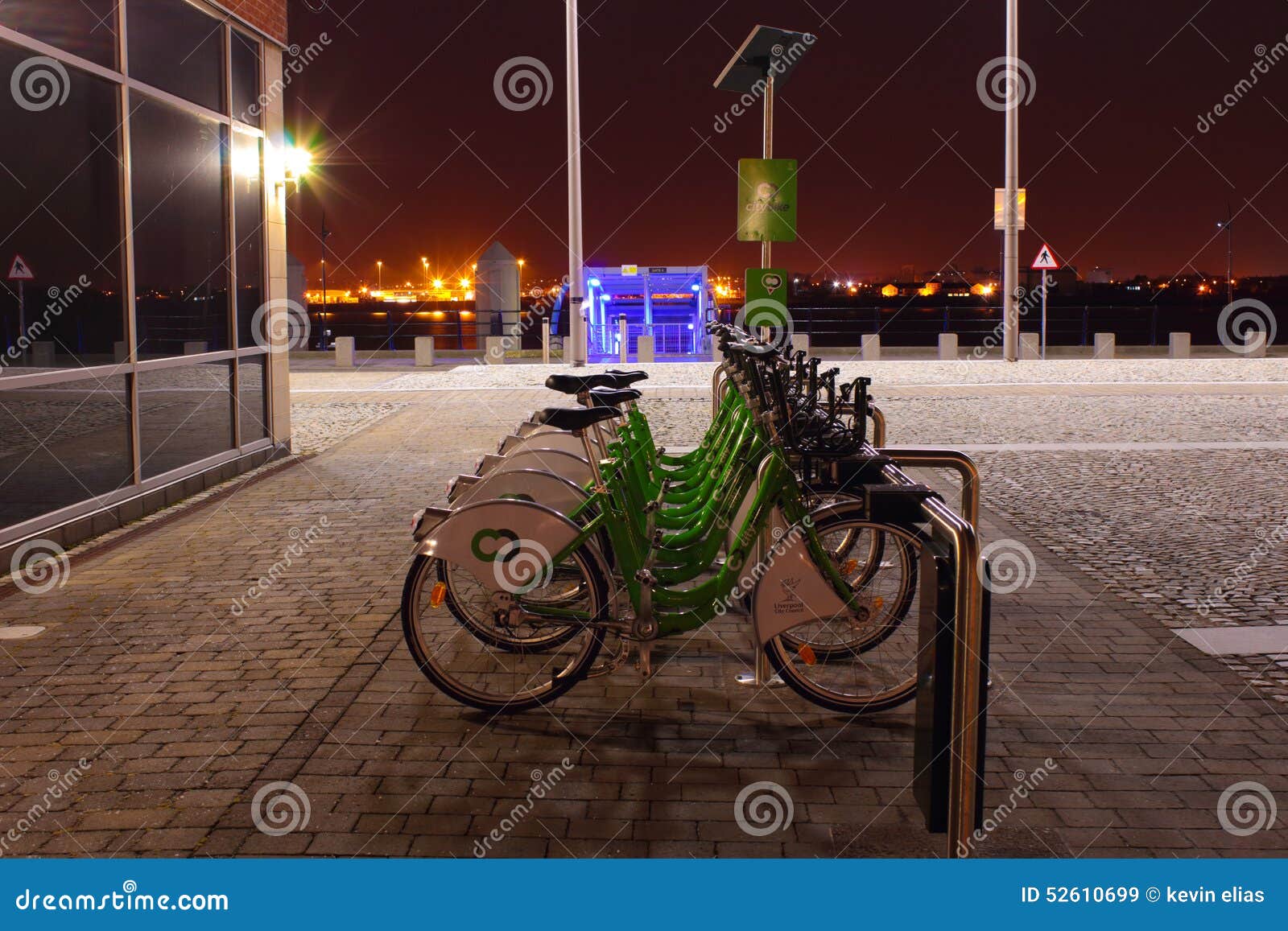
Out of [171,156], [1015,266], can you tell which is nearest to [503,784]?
[171,156]

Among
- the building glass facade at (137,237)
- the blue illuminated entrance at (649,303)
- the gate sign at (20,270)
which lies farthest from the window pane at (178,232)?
the blue illuminated entrance at (649,303)

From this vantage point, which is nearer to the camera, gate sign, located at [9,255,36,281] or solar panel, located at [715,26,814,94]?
solar panel, located at [715,26,814,94]

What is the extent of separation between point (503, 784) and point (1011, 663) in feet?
7.70

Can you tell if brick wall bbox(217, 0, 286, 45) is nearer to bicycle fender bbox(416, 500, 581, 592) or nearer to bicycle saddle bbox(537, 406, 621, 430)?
bicycle saddle bbox(537, 406, 621, 430)

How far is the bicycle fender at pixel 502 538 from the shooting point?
15.2 feet

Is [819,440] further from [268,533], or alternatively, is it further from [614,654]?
[268,533]

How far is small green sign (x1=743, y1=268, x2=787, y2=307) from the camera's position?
10578 mm

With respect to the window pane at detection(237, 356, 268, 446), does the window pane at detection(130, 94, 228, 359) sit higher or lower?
higher

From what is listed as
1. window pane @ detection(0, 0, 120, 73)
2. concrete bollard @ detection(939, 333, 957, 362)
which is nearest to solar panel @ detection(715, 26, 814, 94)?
window pane @ detection(0, 0, 120, 73)

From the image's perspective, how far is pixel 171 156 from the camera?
9797mm

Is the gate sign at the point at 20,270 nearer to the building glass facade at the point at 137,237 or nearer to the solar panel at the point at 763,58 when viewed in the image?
the building glass facade at the point at 137,237

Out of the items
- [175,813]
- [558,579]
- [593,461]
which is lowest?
[175,813]

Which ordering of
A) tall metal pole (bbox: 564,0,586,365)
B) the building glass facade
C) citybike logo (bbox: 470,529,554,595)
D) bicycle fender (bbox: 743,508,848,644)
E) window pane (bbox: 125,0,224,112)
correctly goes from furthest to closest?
tall metal pole (bbox: 564,0,586,365) < window pane (bbox: 125,0,224,112) < the building glass facade < citybike logo (bbox: 470,529,554,595) < bicycle fender (bbox: 743,508,848,644)

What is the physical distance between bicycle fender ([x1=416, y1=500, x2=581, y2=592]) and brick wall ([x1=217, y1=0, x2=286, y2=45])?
7.13 m
